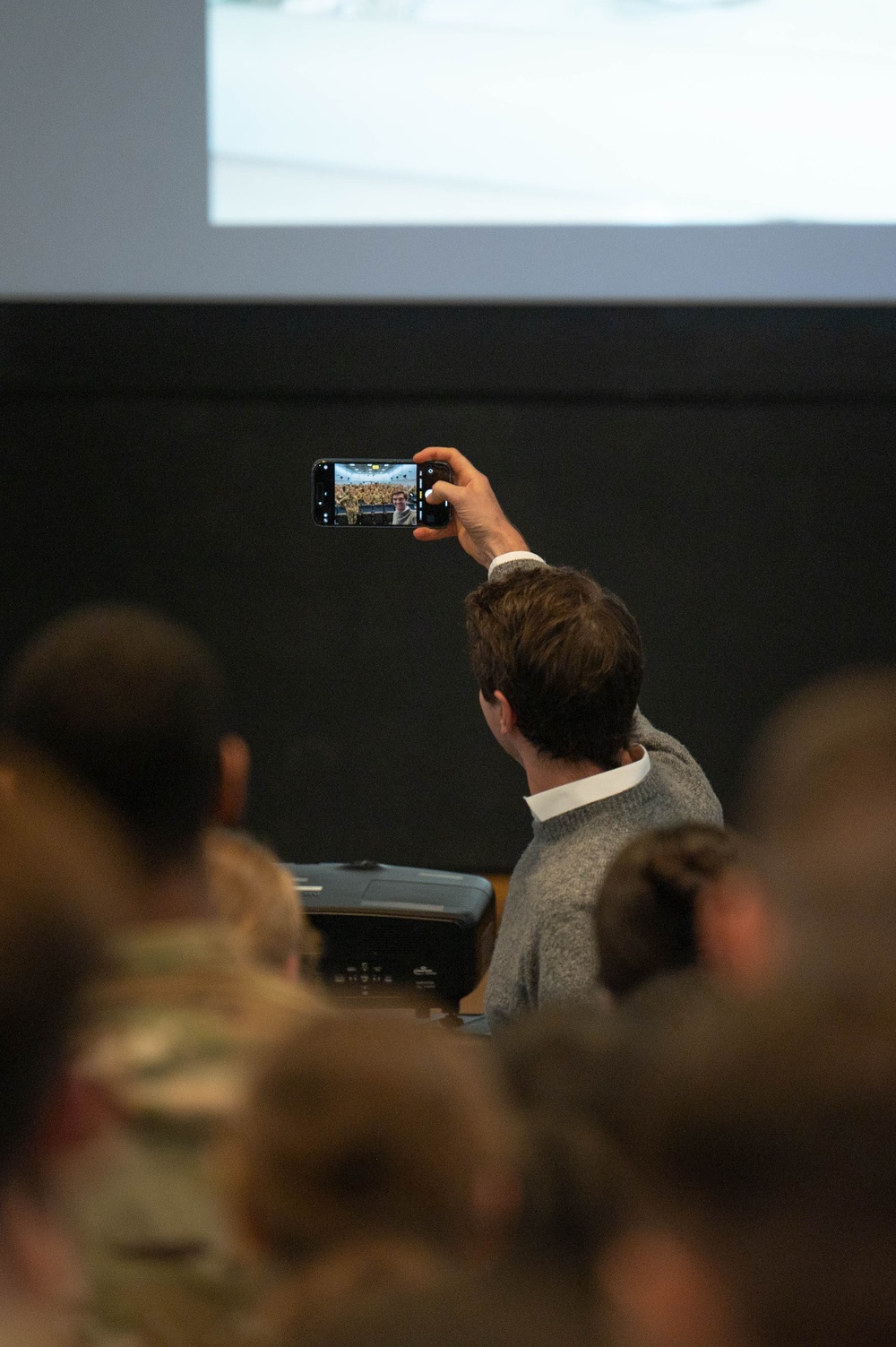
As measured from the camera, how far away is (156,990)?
2.80 ft

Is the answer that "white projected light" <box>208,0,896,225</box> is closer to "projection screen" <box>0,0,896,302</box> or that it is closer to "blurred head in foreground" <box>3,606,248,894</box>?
"projection screen" <box>0,0,896,302</box>

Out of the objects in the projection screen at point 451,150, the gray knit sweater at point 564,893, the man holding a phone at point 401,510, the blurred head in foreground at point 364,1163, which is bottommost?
the gray knit sweater at point 564,893

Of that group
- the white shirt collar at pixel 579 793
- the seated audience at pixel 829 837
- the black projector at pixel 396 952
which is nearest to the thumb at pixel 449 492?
the black projector at pixel 396 952

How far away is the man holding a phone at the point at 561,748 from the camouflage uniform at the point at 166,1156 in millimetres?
720

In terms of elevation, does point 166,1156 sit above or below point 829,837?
below

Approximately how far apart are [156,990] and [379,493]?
188cm

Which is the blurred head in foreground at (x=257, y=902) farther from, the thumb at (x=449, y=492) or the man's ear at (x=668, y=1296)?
the thumb at (x=449, y=492)

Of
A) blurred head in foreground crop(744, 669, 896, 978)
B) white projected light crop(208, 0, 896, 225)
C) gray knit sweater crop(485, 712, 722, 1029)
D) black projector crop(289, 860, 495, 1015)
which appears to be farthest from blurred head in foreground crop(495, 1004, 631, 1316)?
white projected light crop(208, 0, 896, 225)

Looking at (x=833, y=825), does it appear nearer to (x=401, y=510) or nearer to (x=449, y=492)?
(x=449, y=492)

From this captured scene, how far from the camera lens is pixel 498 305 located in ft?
12.9

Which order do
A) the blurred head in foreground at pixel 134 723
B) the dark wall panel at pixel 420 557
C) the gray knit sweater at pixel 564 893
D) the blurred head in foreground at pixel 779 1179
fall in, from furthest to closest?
the dark wall panel at pixel 420 557, the gray knit sweater at pixel 564 893, the blurred head in foreground at pixel 134 723, the blurred head in foreground at pixel 779 1179

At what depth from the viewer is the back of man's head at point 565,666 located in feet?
5.35

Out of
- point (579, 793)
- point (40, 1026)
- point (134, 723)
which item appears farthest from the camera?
point (579, 793)

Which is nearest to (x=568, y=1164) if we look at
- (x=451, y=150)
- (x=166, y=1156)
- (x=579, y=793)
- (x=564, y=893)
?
(x=166, y=1156)
